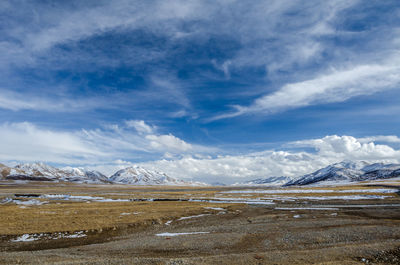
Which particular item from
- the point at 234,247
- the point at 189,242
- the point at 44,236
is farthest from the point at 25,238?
the point at 234,247

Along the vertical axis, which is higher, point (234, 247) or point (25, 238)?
point (234, 247)

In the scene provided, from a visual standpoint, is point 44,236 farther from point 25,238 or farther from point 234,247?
point 234,247

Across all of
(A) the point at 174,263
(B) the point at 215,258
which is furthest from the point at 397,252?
(A) the point at 174,263

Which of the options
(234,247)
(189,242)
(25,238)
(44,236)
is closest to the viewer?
(234,247)

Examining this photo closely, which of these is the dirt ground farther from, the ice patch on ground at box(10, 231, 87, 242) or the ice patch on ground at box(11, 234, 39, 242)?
the ice patch on ground at box(11, 234, 39, 242)

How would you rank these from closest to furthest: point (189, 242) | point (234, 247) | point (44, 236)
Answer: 1. point (234, 247)
2. point (189, 242)
3. point (44, 236)

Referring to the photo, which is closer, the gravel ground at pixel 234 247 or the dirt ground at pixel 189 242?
the gravel ground at pixel 234 247

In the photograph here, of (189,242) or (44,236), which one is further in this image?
(44,236)

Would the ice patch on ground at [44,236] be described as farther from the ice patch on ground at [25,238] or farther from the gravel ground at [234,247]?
the gravel ground at [234,247]

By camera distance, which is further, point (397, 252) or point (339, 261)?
point (397, 252)

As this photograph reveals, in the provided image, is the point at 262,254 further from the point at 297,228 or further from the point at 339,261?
the point at 297,228

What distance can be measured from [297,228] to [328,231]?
4.16 metres

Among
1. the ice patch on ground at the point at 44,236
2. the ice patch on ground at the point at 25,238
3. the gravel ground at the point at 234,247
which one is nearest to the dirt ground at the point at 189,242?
the gravel ground at the point at 234,247

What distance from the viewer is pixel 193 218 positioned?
166 feet
